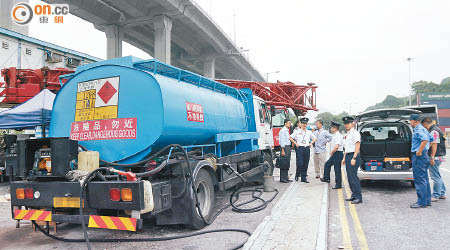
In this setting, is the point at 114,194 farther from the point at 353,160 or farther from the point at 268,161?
the point at 268,161

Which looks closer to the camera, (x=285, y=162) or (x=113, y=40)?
(x=285, y=162)

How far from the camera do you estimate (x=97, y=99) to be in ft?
15.0

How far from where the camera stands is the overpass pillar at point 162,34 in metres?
27.8

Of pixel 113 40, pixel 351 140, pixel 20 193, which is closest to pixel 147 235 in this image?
pixel 20 193

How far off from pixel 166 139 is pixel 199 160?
0.86 meters

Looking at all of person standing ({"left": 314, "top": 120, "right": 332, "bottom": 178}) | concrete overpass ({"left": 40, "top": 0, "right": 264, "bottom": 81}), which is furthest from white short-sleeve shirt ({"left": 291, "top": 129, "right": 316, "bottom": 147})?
concrete overpass ({"left": 40, "top": 0, "right": 264, "bottom": 81})

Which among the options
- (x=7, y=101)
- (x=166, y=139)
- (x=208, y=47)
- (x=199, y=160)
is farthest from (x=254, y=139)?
(x=208, y=47)

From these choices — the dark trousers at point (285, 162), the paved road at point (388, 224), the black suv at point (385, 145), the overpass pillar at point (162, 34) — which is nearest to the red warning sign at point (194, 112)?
the paved road at point (388, 224)

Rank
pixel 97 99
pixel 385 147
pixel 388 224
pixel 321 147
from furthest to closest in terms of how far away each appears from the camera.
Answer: pixel 321 147 < pixel 385 147 < pixel 388 224 < pixel 97 99

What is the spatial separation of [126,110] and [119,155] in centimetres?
67

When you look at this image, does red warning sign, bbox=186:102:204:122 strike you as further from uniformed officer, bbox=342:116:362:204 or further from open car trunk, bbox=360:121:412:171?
open car trunk, bbox=360:121:412:171

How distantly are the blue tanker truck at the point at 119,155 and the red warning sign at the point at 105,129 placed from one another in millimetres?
15

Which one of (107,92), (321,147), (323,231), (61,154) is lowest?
(323,231)

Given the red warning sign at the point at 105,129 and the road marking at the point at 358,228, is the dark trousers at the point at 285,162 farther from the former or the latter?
the red warning sign at the point at 105,129
